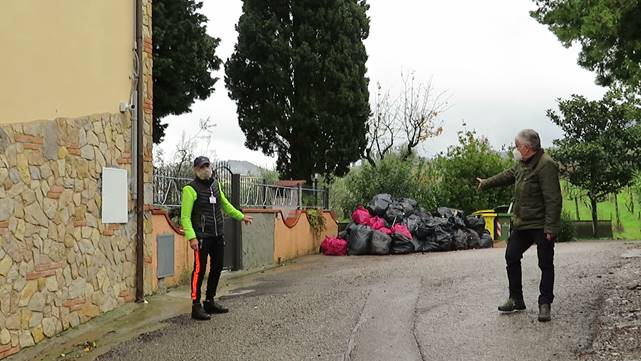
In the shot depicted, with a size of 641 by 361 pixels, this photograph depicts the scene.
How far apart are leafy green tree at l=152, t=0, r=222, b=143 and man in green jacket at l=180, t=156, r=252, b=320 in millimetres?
9369

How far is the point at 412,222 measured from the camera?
51.4 ft

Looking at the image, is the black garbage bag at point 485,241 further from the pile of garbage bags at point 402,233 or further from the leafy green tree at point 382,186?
the leafy green tree at point 382,186

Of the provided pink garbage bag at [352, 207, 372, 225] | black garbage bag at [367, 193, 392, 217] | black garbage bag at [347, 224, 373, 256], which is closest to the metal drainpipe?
black garbage bag at [347, 224, 373, 256]

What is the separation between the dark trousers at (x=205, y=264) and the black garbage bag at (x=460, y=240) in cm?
928

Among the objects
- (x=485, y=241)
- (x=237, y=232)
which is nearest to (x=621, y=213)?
(x=485, y=241)

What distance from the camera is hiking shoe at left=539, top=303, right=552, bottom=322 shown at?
5.84 metres

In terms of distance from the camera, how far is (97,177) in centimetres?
739

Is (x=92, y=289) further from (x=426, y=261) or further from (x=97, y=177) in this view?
(x=426, y=261)

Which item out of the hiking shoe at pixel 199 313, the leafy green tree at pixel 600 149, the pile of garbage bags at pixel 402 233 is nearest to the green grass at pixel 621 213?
the leafy green tree at pixel 600 149

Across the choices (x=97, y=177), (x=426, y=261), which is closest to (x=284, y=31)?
(x=426, y=261)

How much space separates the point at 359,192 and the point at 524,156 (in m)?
16.1

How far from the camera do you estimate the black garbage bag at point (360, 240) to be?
48.5 feet

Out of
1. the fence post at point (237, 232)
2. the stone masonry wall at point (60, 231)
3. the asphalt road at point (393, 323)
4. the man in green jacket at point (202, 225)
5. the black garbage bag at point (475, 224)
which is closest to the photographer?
the asphalt road at point (393, 323)

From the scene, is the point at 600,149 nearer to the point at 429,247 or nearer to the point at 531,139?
the point at 429,247
